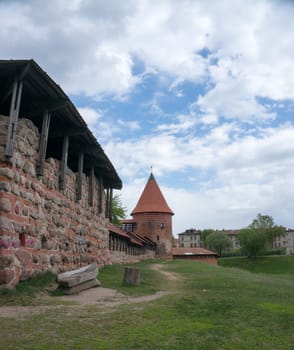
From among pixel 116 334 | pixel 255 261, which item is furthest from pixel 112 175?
pixel 255 261

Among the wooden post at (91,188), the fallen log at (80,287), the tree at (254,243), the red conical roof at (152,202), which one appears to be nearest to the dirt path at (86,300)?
the fallen log at (80,287)

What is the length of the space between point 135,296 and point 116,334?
13.1ft

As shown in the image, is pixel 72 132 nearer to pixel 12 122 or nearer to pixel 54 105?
pixel 54 105

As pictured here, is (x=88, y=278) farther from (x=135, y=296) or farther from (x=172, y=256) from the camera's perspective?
(x=172, y=256)

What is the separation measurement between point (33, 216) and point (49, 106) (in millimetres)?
2680

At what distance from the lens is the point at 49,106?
30.4ft

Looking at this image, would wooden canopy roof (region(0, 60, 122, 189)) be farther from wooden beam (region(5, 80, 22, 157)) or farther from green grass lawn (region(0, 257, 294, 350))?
green grass lawn (region(0, 257, 294, 350))

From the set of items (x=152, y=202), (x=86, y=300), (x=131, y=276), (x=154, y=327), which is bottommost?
(x=154, y=327)

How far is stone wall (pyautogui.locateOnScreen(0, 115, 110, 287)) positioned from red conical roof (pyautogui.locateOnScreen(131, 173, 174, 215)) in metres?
38.4

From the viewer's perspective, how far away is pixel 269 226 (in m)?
74.9

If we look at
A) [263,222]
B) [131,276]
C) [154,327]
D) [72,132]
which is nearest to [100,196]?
[72,132]

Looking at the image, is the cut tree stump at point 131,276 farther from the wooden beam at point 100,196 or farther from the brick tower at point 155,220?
the brick tower at point 155,220

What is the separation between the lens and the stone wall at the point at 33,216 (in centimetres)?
745

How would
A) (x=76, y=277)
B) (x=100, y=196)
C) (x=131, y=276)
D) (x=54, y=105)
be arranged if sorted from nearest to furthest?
(x=76, y=277) → (x=54, y=105) → (x=131, y=276) → (x=100, y=196)
